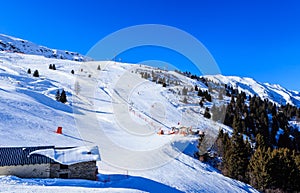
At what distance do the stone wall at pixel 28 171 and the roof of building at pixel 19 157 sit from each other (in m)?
0.23

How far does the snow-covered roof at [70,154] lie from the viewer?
16.0 m

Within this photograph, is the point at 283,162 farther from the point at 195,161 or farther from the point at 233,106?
the point at 233,106

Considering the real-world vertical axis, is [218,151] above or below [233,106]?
below

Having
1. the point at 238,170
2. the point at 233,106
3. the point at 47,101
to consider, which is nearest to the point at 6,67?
the point at 47,101

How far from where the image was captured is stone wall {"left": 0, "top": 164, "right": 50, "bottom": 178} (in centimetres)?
1482

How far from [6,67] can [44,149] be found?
41259 mm

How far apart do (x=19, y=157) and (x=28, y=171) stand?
0.95m

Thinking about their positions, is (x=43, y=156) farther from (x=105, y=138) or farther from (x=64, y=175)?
(x=105, y=138)

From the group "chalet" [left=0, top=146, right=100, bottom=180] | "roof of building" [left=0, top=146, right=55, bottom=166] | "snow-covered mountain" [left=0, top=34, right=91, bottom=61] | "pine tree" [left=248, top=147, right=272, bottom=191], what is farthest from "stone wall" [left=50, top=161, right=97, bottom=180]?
"snow-covered mountain" [left=0, top=34, right=91, bottom=61]

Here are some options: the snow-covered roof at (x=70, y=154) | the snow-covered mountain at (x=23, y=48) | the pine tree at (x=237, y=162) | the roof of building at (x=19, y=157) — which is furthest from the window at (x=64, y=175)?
the snow-covered mountain at (x=23, y=48)

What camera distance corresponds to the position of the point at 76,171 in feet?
54.7

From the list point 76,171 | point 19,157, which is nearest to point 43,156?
point 19,157

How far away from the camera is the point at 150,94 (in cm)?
6181

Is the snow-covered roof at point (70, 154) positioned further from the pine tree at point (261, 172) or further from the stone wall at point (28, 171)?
the pine tree at point (261, 172)
